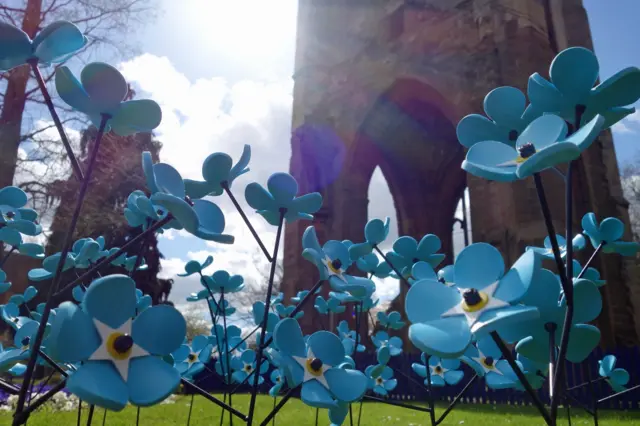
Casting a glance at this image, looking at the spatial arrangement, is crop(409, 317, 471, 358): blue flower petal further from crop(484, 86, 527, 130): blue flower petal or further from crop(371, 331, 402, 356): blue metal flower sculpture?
crop(371, 331, 402, 356): blue metal flower sculpture

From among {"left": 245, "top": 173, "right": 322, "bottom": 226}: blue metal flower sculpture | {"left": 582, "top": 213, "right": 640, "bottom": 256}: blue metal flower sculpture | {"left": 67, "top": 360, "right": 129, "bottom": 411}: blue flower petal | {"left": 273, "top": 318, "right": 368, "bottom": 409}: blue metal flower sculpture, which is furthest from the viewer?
{"left": 582, "top": 213, "right": 640, "bottom": 256}: blue metal flower sculpture

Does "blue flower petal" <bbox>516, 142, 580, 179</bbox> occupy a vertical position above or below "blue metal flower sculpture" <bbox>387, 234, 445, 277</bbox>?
below

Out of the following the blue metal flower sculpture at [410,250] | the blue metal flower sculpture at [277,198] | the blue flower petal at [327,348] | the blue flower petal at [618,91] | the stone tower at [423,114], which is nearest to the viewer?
the blue flower petal at [618,91]

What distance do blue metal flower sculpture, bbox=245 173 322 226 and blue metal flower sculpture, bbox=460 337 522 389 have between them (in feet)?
2.24

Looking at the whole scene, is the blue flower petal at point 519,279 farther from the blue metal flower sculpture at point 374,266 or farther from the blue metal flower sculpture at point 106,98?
the blue metal flower sculpture at point 374,266

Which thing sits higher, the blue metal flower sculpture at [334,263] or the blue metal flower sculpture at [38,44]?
the blue metal flower sculpture at [38,44]

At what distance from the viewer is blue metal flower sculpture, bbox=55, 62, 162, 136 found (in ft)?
3.34

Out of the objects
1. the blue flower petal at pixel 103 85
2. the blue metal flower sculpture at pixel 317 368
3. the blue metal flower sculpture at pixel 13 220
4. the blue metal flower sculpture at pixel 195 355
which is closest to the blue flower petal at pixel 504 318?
the blue metal flower sculpture at pixel 317 368

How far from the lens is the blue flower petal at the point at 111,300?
0.83 m

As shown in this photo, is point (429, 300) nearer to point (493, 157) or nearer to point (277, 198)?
point (493, 157)

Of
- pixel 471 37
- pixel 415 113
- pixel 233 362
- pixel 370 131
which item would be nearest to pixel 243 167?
pixel 233 362

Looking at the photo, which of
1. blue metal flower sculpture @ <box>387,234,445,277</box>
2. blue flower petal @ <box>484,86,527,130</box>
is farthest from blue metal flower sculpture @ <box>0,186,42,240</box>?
blue flower petal @ <box>484,86,527,130</box>

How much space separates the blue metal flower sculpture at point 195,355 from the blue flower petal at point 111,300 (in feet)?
3.75

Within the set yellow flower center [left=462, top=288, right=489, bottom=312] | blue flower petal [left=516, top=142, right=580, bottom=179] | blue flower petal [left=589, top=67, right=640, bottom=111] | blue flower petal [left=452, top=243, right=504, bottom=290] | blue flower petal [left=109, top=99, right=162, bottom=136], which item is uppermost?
blue flower petal [left=589, top=67, right=640, bottom=111]
